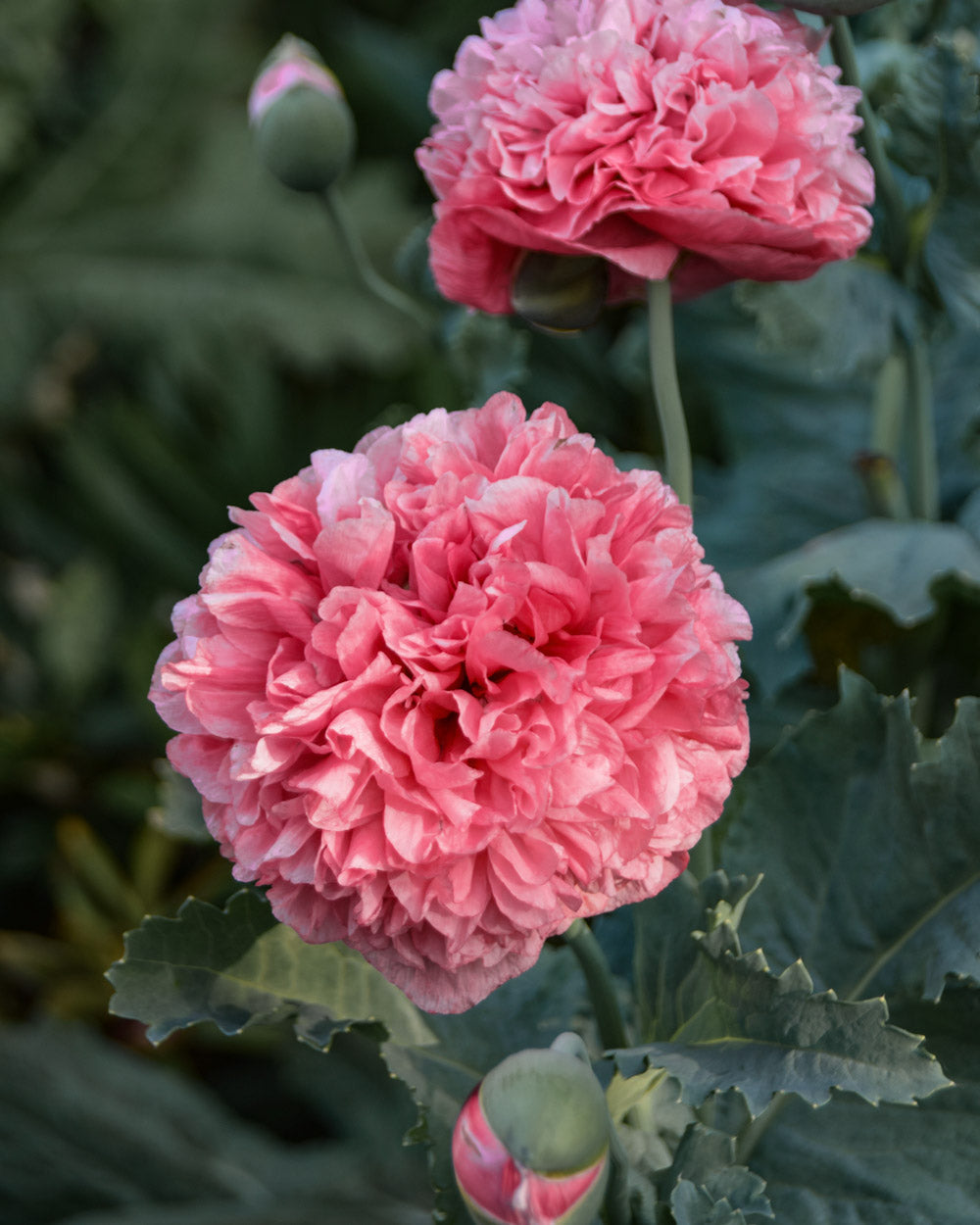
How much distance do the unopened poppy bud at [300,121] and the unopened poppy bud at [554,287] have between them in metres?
0.20

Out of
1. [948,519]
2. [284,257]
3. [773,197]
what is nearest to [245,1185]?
[948,519]

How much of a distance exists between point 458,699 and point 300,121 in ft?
1.29

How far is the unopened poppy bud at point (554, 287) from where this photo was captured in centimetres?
49

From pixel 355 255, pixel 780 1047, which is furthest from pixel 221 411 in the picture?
pixel 780 1047

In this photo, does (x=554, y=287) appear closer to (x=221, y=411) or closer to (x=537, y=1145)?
(x=537, y=1145)

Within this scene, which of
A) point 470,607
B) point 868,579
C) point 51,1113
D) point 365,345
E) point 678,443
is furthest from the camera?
point 365,345

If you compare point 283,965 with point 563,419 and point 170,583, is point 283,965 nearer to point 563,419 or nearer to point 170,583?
point 563,419

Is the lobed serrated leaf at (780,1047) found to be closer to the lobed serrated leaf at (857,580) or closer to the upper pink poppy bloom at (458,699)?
the upper pink poppy bloom at (458,699)

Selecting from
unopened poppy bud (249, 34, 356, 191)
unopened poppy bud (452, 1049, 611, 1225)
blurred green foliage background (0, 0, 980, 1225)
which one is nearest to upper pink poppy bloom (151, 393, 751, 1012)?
unopened poppy bud (452, 1049, 611, 1225)

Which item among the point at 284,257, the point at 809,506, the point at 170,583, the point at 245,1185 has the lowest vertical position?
the point at 245,1185

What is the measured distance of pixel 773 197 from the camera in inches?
17.8

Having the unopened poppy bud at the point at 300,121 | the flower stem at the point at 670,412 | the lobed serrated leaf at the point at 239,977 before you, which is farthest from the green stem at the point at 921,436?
the lobed serrated leaf at the point at 239,977

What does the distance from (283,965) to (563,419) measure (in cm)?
24

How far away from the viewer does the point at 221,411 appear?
1572 mm
